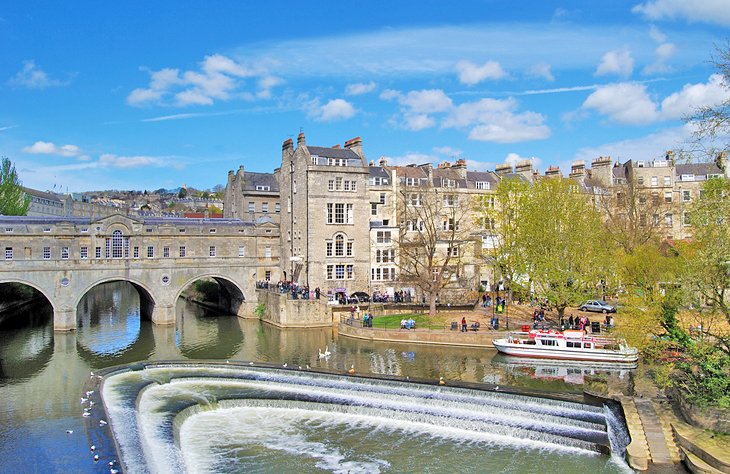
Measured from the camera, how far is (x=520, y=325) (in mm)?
45531

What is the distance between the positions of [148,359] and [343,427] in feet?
60.6

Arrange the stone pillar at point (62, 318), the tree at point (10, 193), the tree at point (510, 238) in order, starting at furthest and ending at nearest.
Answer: the tree at point (10, 193) → the stone pillar at point (62, 318) → the tree at point (510, 238)

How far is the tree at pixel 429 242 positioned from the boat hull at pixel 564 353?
383 inches

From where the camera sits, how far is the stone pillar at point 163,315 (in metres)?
52.0

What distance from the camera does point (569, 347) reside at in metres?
38.6

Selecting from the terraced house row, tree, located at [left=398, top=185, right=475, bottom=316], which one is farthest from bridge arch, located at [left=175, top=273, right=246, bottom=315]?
tree, located at [left=398, top=185, right=475, bottom=316]

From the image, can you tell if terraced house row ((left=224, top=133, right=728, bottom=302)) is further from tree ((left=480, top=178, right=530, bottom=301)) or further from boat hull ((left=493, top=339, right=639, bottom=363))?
boat hull ((left=493, top=339, right=639, bottom=363))

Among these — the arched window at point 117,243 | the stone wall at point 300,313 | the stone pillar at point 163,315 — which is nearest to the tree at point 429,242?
the stone wall at point 300,313

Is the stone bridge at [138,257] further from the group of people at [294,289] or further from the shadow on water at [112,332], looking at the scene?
the shadow on water at [112,332]

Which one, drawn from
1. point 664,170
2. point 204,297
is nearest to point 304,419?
point 204,297

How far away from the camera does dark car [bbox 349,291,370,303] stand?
Result: 5328 centimetres

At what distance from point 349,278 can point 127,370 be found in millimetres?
24541

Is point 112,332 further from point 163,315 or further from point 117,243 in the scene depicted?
point 117,243

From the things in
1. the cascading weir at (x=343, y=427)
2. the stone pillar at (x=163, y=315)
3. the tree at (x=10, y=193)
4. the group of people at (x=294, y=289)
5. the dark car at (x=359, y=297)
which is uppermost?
the tree at (x=10, y=193)
